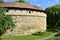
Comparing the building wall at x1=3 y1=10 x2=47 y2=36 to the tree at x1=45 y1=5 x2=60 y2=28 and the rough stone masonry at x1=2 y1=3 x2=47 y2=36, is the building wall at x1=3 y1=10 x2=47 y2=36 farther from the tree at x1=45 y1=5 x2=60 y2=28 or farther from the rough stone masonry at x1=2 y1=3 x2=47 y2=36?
the tree at x1=45 y1=5 x2=60 y2=28

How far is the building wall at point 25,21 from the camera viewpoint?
2291cm

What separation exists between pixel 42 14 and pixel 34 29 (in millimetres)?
3052

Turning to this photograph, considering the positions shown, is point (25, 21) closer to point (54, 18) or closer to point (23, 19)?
point (23, 19)

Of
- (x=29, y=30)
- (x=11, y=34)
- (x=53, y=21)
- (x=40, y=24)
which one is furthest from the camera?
(x=53, y=21)

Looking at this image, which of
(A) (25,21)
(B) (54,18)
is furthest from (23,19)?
(B) (54,18)

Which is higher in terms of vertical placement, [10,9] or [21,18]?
[10,9]

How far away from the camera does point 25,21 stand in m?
23.7

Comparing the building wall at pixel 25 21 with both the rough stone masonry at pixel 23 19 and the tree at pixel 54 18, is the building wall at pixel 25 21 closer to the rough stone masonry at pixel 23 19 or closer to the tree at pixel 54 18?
the rough stone masonry at pixel 23 19

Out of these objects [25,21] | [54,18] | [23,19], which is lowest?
[54,18]

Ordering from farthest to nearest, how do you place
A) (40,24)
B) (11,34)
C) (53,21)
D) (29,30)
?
(53,21) < (40,24) < (29,30) < (11,34)

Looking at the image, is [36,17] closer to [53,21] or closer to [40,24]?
[40,24]

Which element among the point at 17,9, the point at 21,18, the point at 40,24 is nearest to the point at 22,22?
the point at 21,18

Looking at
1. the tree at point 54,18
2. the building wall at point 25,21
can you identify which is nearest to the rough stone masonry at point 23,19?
the building wall at point 25,21

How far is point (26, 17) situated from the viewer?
78.5 ft
